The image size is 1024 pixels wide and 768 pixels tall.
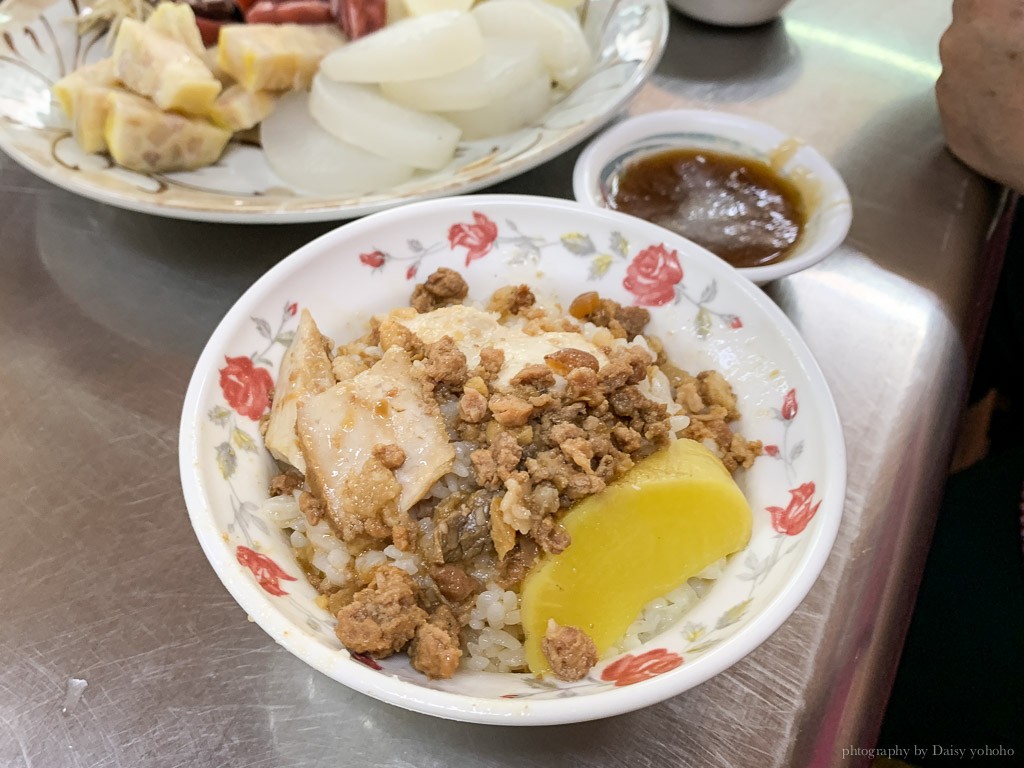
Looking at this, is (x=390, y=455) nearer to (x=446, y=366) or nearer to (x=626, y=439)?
(x=446, y=366)

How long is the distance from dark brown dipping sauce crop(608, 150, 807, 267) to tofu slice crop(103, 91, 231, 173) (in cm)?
109

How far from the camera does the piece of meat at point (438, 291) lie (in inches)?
57.4

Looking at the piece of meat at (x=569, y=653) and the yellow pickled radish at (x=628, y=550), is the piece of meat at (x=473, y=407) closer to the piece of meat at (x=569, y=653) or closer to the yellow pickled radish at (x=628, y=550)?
the yellow pickled radish at (x=628, y=550)

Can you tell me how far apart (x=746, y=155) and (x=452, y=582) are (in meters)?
1.47

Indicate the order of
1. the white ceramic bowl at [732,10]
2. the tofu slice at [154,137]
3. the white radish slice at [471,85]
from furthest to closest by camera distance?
1. the white ceramic bowl at [732,10]
2. the white radish slice at [471,85]
3. the tofu slice at [154,137]

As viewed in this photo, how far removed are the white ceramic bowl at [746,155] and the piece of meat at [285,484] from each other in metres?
0.92

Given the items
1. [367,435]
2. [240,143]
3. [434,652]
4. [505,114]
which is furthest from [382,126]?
[434,652]

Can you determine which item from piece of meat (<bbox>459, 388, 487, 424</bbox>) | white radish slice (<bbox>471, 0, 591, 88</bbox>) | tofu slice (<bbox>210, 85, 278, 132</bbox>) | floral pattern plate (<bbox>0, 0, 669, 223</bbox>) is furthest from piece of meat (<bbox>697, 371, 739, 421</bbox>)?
tofu slice (<bbox>210, 85, 278, 132</bbox>)

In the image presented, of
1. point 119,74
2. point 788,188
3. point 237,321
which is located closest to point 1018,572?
point 788,188

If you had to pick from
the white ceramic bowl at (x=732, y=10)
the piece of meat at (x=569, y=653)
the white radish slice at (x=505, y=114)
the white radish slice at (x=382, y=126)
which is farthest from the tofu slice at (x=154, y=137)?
the white ceramic bowl at (x=732, y=10)

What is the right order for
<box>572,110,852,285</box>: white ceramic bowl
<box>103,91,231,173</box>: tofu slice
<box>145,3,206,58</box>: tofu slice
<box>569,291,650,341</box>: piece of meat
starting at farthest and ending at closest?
<box>145,3,206,58</box>: tofu slice < <box>103,91,231,173</box>: tofu slice < <box>572,110,852,285</box>: white ceramic bowl < <box>569,291,650,341</box>: piece of meat

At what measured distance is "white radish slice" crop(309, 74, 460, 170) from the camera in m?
1.91

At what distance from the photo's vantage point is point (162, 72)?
1.93 m

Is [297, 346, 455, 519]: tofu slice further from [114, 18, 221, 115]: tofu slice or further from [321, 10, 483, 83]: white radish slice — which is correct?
[114, 18, 221, 115]: tofu slice
